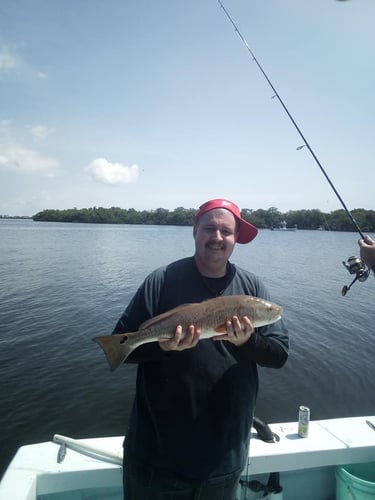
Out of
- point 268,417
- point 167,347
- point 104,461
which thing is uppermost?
point 167,347

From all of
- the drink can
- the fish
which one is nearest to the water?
the drink can

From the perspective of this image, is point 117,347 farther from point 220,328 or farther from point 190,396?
point 220,328

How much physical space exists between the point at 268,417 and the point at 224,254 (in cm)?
785

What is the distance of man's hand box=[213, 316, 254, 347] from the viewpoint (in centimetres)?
237

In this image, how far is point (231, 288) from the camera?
2.67 meters

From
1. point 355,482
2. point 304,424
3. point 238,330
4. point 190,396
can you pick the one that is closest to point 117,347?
point 190,396

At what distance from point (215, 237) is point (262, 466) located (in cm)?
262

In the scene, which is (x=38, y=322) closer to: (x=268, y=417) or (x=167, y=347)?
(x=268, y=417)

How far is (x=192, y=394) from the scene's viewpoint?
228cm

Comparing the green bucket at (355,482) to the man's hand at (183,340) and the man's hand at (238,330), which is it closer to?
the man's hand at (238,330)

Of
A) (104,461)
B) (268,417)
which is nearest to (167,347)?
(104,461)

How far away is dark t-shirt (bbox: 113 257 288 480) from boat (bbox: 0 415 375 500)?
1.12m

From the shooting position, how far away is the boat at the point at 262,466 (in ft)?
9.70

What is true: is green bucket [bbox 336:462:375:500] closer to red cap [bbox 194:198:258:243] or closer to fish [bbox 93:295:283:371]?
→ fish [bbox 93:295:283:371]
